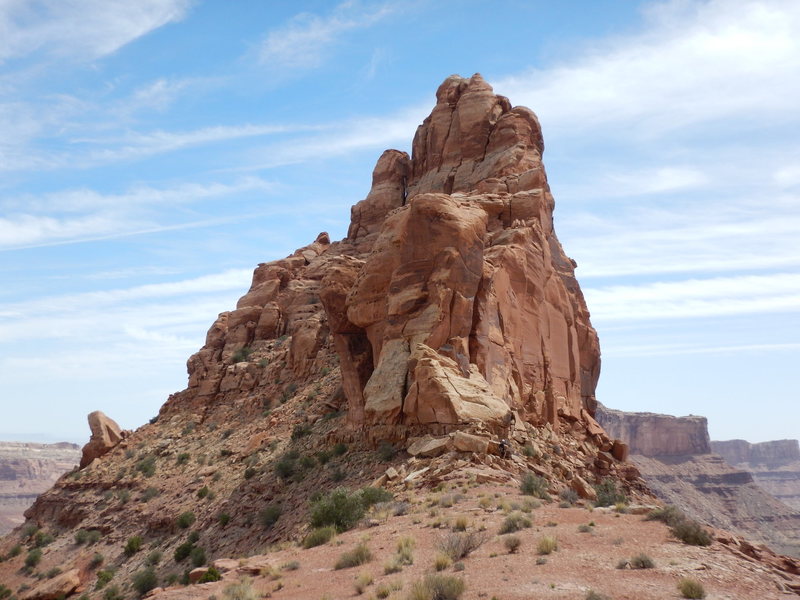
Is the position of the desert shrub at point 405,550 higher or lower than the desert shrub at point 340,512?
lower

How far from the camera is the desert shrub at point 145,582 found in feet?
107

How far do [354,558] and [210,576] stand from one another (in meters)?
4.65

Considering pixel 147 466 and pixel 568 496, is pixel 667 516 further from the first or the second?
pixel 147 466

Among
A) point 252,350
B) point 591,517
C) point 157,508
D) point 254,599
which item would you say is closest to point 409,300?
point 591,517

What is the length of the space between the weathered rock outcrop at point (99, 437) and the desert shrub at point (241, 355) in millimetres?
10074

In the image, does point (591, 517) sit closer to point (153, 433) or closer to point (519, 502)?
point (519, 502)

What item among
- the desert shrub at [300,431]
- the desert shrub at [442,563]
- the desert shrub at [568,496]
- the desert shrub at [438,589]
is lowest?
the desert shrub at [438,589]

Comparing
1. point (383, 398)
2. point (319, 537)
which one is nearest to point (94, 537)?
point (383, 398)

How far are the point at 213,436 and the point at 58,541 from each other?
10.5m

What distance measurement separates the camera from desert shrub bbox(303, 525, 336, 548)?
22266 millimetres

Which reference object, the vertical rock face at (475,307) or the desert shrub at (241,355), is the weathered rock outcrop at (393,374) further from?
the desert shrub at (241,355)

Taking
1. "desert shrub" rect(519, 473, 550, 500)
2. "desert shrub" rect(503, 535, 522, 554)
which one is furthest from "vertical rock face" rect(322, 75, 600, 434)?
"desert shrub" rect(503, 535, 522, 554)

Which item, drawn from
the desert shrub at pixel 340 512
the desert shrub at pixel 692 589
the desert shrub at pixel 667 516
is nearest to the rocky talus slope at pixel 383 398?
the desert shrub at pixel 340 512

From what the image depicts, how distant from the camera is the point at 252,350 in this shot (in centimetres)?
5447
